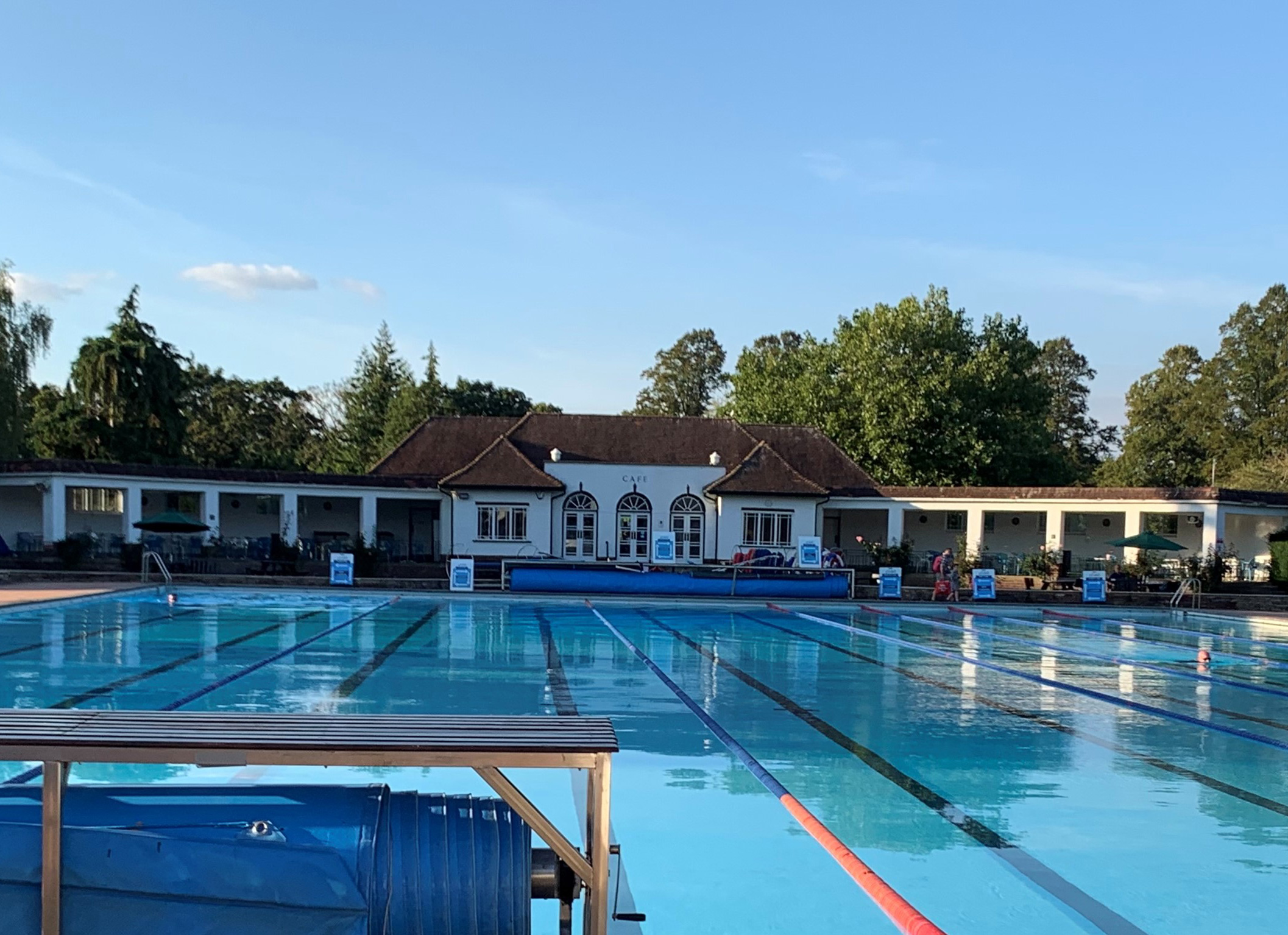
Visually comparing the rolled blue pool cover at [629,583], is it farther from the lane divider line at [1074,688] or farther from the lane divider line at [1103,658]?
the lane divider line at [1074,688]

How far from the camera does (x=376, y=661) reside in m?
13.7

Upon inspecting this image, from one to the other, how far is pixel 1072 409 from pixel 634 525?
48.5m

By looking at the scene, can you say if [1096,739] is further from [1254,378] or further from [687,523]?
[1254,378]

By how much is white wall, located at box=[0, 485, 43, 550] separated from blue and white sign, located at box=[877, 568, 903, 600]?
77.7ft

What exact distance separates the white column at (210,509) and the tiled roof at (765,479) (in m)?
14.6

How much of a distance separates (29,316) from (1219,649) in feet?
107

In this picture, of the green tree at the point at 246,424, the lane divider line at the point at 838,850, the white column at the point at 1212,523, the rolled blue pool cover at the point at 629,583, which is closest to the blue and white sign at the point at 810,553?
the rolled blue pool cover at the point at 629,583

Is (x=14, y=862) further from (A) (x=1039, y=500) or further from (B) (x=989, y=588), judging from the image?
(A) (x=1039, y=500)

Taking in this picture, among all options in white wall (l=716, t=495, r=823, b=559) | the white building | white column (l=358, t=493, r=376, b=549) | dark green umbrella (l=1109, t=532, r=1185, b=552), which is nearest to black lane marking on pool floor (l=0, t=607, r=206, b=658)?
the white building

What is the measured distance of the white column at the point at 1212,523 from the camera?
1164 inches

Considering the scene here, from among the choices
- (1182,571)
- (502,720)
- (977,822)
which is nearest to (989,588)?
(1182,571)

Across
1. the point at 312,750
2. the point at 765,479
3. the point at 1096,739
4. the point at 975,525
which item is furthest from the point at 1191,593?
the point at 312,750

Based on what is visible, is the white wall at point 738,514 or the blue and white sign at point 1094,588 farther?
the white wall at point 738,514

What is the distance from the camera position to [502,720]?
13.1 ft
